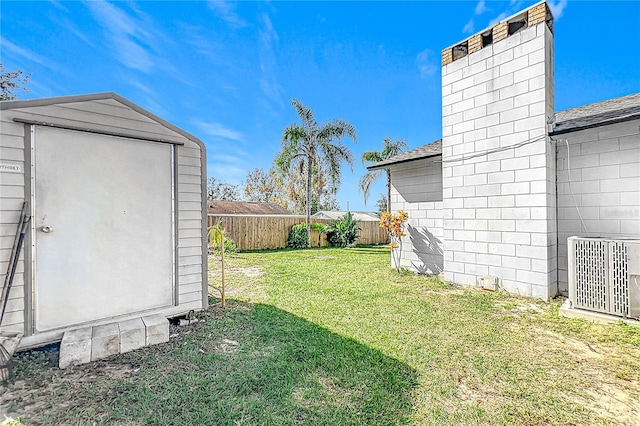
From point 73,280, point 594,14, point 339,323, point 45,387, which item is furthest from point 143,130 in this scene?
point 594,14

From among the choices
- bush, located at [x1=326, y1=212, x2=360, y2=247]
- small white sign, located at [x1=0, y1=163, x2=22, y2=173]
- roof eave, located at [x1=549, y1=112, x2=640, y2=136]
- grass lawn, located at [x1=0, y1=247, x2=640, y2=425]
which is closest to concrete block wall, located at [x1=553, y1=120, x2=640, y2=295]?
roof eave, located at [x1=549, y1=112, x2=640, y2=136]

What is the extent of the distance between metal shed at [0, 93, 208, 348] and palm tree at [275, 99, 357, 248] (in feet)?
33.8

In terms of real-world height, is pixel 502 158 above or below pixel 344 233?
above

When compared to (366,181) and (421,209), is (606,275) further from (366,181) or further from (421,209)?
(366,181)

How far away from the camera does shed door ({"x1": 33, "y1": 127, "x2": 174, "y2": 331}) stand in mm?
2713

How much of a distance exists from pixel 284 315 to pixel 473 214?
3914 mm

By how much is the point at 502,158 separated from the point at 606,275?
7.31 feet

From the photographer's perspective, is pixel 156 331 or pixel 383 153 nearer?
pixel 156 331

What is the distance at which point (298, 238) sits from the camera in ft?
45.5

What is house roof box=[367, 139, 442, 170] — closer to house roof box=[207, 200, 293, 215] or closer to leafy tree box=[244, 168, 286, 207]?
house roof box=[207, 200, 293, 215]

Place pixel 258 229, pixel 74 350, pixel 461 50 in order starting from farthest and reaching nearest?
1. pixel 258 229
2. pixel 461 50
3. pixel 74 350

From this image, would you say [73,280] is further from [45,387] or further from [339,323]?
[339,323]

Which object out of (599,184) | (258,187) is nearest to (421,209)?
(599,184)

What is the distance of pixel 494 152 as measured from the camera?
489cm
